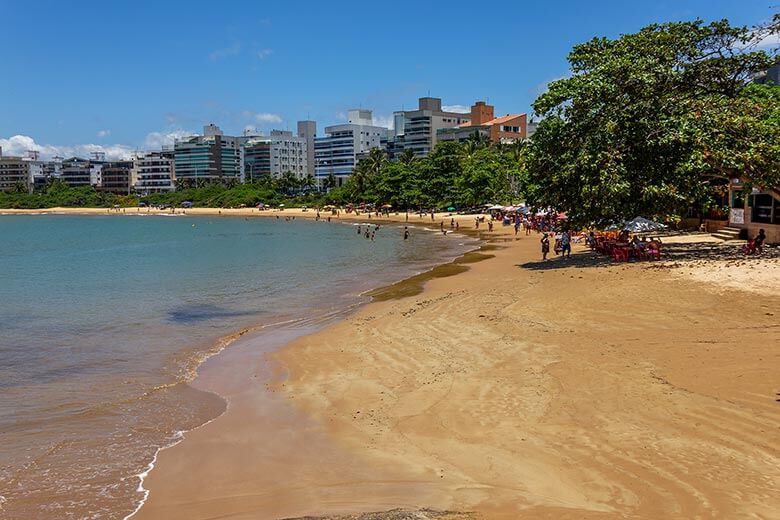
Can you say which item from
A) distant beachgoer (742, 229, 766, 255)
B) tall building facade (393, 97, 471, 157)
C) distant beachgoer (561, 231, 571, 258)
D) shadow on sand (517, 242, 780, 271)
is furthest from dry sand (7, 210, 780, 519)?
tall building facade (393, 97, 471, 157)

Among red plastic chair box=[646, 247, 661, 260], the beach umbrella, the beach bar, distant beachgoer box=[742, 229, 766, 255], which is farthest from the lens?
the beach umbrella

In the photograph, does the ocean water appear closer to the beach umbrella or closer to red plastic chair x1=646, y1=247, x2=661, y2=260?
the beach umbrella

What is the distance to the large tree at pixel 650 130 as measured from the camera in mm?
25484

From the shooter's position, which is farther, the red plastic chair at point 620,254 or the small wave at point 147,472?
the red plastic chair at point 620,254

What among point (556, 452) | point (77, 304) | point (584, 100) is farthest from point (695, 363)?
point (77, 304)

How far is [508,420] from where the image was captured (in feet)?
32.9

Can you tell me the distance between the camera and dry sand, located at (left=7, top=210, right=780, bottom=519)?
298 inches

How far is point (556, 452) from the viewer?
8.65 m

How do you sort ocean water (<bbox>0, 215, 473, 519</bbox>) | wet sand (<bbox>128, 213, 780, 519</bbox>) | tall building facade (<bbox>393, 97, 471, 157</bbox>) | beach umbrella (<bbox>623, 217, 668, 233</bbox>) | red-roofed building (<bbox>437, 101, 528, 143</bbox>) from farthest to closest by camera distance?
tall building facade (<bbox>393, 97, 471, 157</bbox>) → red-roofed building (<bbox>437, 101, 528, 143</bbox>) → beach umbrella (<bbox>623, 217, 668, 233</bbox>) → ocean water (<bbox>0, 215, 473, 519</bbox>) → wet sand (<bbox>128, 213, 780, 519</bbox>)

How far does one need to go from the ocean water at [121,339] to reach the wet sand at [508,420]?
808 mm

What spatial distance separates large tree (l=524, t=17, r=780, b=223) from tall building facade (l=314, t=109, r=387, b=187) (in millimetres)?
158027

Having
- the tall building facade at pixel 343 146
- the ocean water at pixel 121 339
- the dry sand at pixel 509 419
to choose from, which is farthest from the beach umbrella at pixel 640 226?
the tall building facade at pixel 343 146

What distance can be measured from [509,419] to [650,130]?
19839mm

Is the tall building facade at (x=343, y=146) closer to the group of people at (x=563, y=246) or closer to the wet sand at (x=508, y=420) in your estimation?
the group of people at (x=563, y=246)
